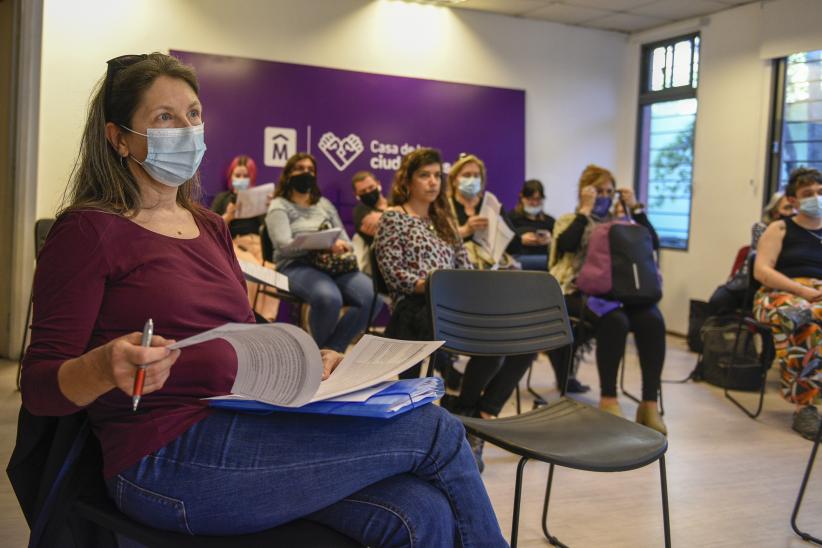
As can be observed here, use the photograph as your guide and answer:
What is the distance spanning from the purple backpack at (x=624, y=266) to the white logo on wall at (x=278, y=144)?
2.96m

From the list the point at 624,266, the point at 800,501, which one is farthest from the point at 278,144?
the point at 800,501

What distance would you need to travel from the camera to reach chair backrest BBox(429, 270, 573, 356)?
2350 mm

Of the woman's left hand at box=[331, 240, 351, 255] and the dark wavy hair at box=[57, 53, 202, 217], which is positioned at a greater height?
the dark wavy hair at box=[57, 53, 202, 217]

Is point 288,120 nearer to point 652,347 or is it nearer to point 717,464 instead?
point 652,347

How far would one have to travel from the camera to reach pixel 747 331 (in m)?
5.01

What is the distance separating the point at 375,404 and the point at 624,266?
296cm

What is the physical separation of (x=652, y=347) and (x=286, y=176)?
2.42 meters

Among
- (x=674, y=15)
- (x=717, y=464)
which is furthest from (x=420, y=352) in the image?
(x=674, y=15)

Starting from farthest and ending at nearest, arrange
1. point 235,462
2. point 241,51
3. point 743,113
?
point 743,113, point 241,51, point 235,462

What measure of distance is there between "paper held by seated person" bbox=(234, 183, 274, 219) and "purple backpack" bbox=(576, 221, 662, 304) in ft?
7.18

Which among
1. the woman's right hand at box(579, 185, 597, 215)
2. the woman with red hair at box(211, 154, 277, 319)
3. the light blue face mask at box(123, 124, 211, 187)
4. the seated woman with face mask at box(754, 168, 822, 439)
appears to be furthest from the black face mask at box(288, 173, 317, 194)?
the light blue face mask at box(123, 124, 211, 187)

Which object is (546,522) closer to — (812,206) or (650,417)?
(650,417)

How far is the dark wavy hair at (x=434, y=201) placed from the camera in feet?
11.7

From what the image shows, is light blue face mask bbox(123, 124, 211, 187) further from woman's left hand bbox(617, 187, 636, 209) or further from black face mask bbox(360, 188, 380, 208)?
black face mask bbox(360, 188, 380, 208)
